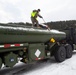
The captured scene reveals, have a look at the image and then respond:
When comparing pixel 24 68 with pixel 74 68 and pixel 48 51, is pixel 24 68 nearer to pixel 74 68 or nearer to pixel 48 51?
pixel 48 51

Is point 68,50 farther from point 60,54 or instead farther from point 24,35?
point 24,35

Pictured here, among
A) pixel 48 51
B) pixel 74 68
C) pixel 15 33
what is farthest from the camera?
pixel 48 51

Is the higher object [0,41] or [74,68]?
[0,41]

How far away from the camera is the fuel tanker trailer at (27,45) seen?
9.33 m

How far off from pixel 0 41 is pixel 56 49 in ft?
14.1

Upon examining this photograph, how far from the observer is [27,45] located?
10375 millimetres

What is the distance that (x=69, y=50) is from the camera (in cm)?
1349

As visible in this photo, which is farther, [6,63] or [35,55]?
[35,55]

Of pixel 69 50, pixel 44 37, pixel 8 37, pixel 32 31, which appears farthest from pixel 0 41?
pixel 69 50

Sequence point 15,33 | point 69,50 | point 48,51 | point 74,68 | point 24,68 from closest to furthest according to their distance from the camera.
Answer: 1. point 15,33
2. point 74,68
3. point 24,68
4. point 48,51
5. point 69,50

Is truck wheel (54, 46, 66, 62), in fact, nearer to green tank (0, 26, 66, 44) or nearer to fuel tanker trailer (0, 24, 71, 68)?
fuel tanker trailer (0, 24, 71, 68)

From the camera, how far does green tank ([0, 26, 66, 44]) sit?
9.17m

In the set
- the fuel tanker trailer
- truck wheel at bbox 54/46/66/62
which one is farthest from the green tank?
truck wheel at bbox 54/46/66/62

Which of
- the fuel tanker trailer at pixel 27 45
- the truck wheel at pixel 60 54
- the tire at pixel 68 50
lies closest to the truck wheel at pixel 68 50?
the tire at pixel 68 50
